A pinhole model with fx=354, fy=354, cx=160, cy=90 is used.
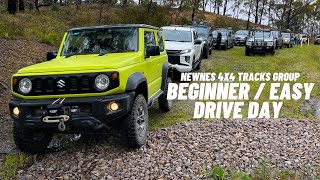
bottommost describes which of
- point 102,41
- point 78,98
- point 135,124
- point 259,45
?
point 135,124

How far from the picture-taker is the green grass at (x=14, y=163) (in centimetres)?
492

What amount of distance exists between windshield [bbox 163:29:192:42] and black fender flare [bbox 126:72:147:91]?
23.2 feet

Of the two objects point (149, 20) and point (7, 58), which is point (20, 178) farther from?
point (149, 20)

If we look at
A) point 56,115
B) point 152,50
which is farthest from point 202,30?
point 56,115

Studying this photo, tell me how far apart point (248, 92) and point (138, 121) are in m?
5.79

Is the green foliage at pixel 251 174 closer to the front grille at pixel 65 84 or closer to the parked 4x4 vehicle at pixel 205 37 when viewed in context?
the front grille at pixel 65 84

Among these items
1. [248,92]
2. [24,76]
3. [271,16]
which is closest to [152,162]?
[24,76]

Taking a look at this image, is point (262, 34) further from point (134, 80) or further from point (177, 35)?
point (134, 80)

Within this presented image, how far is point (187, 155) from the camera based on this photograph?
5.36 meters

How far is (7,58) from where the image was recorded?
35.6ft

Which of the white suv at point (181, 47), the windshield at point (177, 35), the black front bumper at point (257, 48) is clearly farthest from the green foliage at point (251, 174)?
the black front bumper at point (257, 48)

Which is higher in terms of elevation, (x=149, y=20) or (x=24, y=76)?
(x=149, y=20)

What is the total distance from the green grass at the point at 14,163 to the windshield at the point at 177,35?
7733 mm

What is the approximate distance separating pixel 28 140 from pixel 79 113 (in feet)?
3.76
